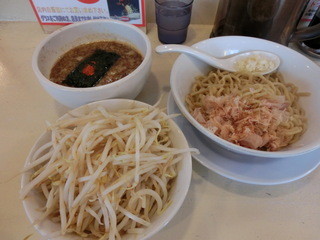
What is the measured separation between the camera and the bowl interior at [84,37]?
852 millimetres

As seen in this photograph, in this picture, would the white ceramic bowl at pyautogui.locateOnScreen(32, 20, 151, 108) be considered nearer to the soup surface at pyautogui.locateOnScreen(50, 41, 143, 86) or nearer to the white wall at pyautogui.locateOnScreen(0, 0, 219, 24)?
the soup surface at pyautogui.locateOnScreen(50, 41, 143, 86)

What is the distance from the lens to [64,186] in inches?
23.6

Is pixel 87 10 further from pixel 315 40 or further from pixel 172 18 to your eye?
pixel 315 40

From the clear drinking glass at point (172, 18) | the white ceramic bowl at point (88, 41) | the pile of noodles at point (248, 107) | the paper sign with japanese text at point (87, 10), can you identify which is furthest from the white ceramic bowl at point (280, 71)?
the paper sign with japanese text at point (87, 10)

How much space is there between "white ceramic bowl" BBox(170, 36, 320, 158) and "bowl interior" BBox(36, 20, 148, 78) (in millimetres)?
181

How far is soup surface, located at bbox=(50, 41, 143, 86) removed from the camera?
0.87 m

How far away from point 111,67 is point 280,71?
2.31ft

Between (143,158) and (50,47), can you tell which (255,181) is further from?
(50,47)

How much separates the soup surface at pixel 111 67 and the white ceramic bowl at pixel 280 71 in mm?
188

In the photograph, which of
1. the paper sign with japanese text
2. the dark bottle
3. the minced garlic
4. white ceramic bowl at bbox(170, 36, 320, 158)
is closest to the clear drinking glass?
the paper sign with japanese text

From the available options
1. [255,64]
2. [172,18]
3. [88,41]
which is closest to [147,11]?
[172,18]

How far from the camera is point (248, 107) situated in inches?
32.6

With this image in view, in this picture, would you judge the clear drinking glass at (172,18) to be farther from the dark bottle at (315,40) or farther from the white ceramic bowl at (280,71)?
the dark bottle at (315,40)

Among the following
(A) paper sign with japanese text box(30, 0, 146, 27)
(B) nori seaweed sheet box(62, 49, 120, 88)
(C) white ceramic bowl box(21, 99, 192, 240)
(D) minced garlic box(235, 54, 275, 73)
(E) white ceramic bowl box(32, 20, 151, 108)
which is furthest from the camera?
(A) paper sign with japanese text box(30, 0, 146, 27)
